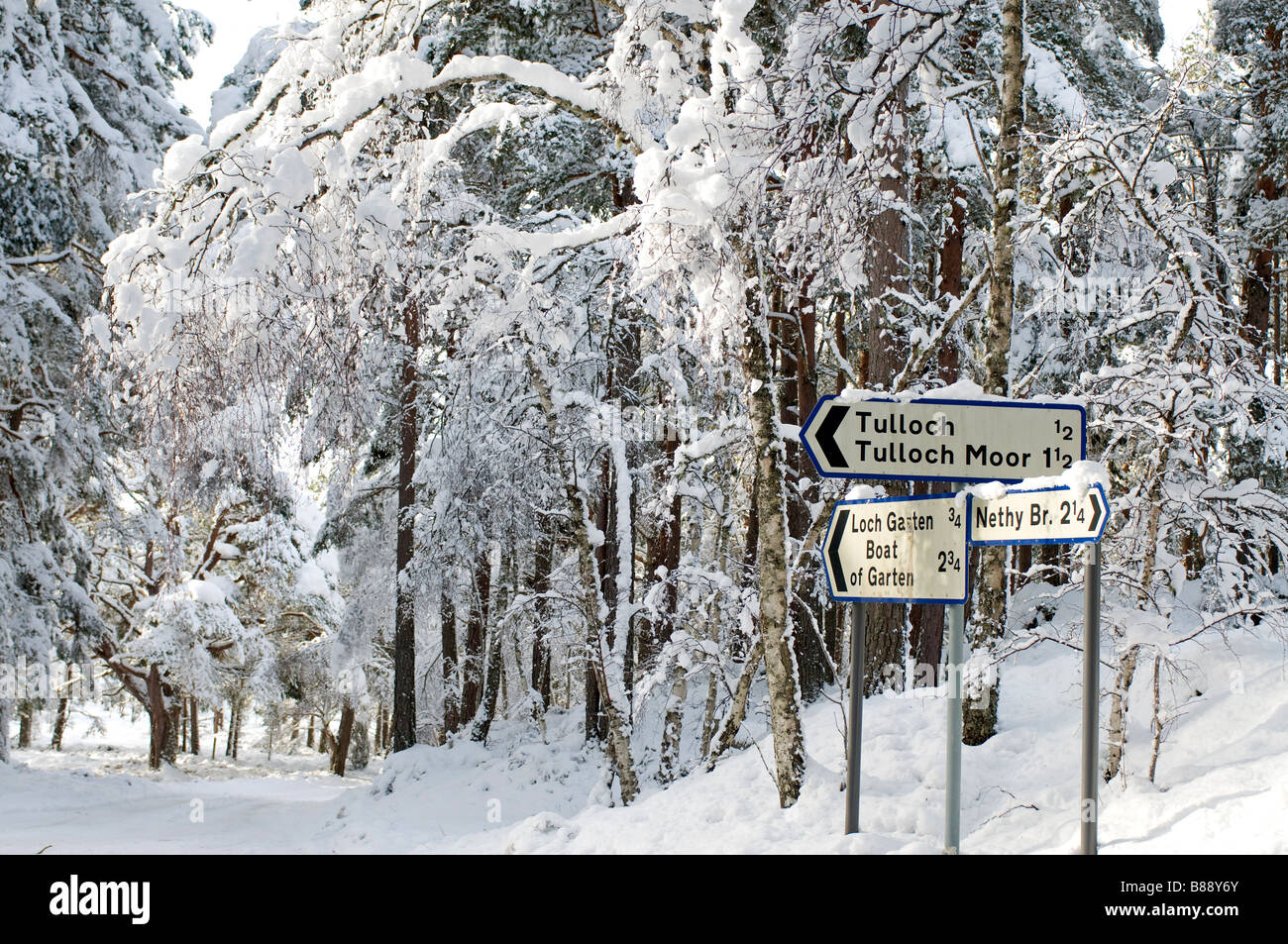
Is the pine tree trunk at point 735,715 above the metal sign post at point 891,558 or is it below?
below

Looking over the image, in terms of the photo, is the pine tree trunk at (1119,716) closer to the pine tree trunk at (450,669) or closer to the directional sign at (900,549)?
the directional sign at (900,549)

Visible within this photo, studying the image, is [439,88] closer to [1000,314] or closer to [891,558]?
[1000,314]

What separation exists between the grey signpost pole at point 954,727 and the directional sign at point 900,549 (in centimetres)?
12

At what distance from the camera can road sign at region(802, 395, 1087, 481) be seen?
4.30m

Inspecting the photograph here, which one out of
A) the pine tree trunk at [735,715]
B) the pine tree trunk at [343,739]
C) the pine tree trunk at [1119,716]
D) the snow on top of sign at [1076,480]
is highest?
the snow on top of sign at [1076,480]

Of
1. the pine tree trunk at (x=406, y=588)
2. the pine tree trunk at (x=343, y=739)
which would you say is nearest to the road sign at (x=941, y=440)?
the pine tree trunk at (x=406, y=588)

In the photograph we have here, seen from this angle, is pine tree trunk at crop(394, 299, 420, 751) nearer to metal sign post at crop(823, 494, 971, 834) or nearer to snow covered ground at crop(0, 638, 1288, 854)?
snow covered ground at crop(0, 638, 1288, 854)

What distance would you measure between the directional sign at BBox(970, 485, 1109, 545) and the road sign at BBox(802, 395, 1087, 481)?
32 centimetres

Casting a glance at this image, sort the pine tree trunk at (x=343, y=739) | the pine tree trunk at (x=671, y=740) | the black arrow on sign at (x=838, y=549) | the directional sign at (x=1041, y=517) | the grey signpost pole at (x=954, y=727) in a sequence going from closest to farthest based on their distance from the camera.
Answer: the directional sign at (x=1041, y=517)
the grey signpost pole at (x=954, y=727)
the black arrow on sign at (x=838, y=549)
the pine tree trunk at (x=671, y=740)
the pine tree trunk at (x=343, y=739)

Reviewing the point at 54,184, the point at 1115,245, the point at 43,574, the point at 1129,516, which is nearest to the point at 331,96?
the point at 1115,245

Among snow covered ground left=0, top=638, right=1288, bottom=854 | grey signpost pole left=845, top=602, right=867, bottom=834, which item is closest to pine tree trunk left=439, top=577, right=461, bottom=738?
snow covered ground left=0, top=638, right=1288, bottom=854

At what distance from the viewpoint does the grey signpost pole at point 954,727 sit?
13.1ft

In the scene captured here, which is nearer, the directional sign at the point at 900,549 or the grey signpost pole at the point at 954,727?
the grey signpost pole at the point at 954,727
